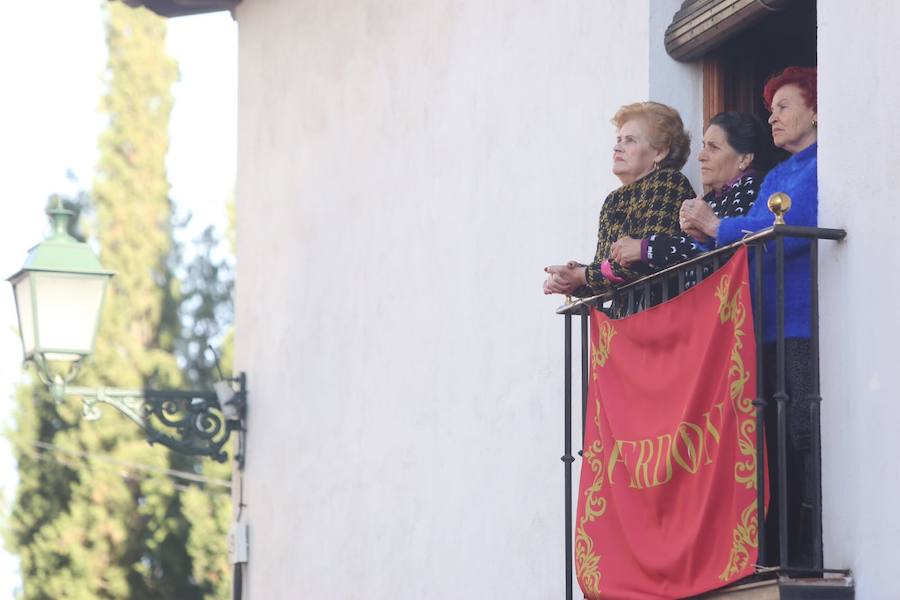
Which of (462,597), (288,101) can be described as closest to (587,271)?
(462,597)

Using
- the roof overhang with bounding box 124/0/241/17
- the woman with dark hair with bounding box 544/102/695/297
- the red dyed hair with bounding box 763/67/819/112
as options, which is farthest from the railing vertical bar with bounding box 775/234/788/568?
the roof overhang with bounding box 124/0/241/17

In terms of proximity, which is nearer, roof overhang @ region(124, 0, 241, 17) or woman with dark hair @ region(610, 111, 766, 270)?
woman with dark hair @ region(610, 111, 766, 270)

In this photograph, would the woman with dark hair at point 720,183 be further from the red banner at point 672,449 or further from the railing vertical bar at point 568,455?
the railing vertical bar at point 568,455

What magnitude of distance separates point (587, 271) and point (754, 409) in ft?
3.47

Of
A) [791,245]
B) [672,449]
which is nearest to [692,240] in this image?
[791,245]

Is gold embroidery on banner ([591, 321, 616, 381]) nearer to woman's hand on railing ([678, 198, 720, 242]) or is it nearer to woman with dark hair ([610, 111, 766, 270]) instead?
woman with dark hair ([610, 111, 766, 270])

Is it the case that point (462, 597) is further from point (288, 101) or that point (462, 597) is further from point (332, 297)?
point (288, 101)

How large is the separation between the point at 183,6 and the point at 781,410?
26.3 ft

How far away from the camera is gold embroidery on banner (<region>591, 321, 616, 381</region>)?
21.1 feet

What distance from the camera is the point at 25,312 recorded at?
10.5 meters

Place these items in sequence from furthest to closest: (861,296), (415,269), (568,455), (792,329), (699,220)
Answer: (415,269), (568,455), (699,220), (792,329), (861,296)

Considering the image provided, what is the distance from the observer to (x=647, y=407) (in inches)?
241

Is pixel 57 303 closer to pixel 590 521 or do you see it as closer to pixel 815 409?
pixel 590 521

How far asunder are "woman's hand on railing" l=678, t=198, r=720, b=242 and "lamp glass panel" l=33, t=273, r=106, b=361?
17.7 feet
